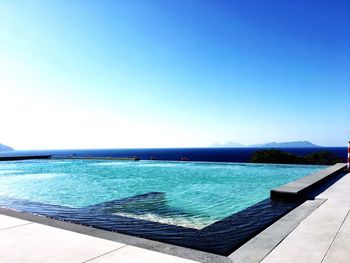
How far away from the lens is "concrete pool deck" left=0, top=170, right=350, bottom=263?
3293 mm

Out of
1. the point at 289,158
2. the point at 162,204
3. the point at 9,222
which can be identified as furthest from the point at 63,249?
the point at 289,158

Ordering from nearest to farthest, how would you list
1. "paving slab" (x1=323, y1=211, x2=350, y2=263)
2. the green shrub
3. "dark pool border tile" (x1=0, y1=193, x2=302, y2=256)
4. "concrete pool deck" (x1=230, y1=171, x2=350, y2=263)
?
"paving slab" (x1=323, y1=211, x2=350, y2=263) → "concrete pool deck" (x1=230, y1=171, x2=350, y2=263) → "dark pool border tile" (x1=0, y1=193, x2=302, y2=256) → the green shrub

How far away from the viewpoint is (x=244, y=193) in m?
8.45

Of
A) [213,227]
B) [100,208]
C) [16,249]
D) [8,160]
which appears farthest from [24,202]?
[8,160]

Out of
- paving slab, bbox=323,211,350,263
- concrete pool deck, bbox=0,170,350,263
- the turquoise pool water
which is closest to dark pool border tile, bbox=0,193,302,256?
concrete pool deck, bbox=0,170,350,263

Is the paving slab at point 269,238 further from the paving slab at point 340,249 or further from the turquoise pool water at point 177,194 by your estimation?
the turquoise pool water at point 177,194

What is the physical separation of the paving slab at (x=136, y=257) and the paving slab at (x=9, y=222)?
2034 mm

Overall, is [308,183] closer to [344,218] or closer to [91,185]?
[344,218]

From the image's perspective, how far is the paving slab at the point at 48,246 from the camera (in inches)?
131

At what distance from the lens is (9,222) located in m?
4.80

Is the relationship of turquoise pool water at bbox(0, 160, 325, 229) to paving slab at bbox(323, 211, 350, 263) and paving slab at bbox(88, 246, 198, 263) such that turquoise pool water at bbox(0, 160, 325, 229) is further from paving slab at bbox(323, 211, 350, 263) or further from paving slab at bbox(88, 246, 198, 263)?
paving slab at bbox(323, 211, 350, 263)

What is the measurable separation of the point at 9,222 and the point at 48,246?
153 centimetres

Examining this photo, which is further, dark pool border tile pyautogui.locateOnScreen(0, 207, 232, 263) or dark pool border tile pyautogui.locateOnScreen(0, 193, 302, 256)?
dark pool border tile pyautogui.locateOnScreen(0, 193, 302, 256)

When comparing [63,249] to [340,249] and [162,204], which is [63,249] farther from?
[162,204]
